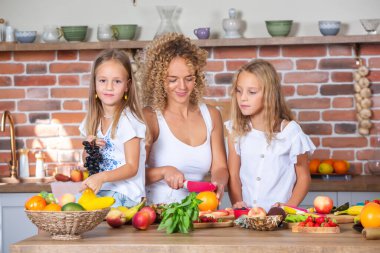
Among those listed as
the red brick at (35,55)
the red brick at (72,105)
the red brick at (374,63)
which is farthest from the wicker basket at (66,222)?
the red brick at (374,63)

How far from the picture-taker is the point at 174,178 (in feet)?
10.9

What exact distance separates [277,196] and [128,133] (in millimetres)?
820

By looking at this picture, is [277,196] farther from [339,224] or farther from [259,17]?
[259,17]

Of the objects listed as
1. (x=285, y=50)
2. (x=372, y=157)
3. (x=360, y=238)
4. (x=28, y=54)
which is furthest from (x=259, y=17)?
(x=360, y=238)

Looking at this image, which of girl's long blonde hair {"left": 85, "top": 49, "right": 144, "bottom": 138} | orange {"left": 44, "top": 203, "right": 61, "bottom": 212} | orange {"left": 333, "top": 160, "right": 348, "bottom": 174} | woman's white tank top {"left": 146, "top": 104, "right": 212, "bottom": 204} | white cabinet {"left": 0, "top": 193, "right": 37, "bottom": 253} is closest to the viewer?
orange {"left": 44, "top": 203, "right": 61, "bottom": 212}

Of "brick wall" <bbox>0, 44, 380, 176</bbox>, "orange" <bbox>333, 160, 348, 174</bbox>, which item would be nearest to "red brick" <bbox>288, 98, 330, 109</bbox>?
"brick wall" <bbox>0, 44, 380, 176</bbox>

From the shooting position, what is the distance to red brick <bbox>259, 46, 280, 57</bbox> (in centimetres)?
524

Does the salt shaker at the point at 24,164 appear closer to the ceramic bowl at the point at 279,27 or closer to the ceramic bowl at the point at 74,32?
the ceramic bowl at the point at 74,32

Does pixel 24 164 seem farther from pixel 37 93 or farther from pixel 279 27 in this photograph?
pixel 279 27

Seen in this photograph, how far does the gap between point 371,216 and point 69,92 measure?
3038mm

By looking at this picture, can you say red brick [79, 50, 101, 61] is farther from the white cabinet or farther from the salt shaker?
the white cabinet


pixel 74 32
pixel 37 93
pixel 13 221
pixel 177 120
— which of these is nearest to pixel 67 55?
pixel 74 32

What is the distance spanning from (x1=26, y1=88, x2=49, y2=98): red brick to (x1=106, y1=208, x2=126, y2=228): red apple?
2596 mm

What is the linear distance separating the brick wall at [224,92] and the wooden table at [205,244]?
8.43ft
